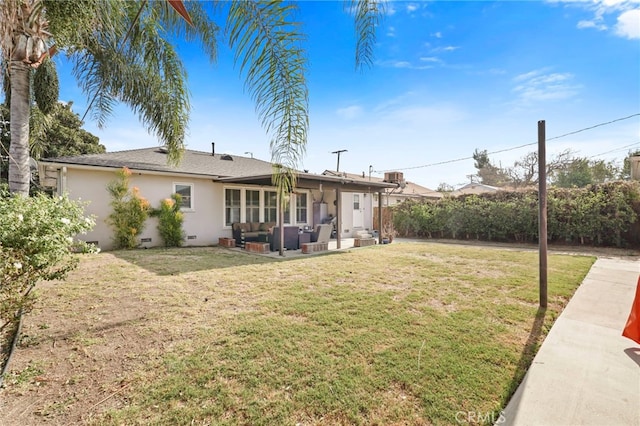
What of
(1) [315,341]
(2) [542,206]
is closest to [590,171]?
(2) [542,206]

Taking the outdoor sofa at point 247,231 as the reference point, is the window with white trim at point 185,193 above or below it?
above

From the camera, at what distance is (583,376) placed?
8.91 ft

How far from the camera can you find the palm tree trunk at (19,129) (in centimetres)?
456

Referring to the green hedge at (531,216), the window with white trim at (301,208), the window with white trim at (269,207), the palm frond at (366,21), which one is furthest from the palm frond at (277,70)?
the green hedge at (531,216)

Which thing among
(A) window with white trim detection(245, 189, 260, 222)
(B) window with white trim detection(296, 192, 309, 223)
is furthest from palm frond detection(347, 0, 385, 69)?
(B) window with white trim detection(296, 192, 309, 223)

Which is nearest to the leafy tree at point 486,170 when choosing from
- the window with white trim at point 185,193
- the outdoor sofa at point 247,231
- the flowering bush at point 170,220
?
the outdoor sofa at point 247,231

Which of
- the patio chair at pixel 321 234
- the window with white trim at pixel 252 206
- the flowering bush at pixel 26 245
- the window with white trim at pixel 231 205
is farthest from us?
the window with white trim at pixel 252 206

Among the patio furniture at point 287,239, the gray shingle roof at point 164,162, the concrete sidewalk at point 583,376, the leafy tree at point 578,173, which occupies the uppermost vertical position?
the leafy tree at point 578,173

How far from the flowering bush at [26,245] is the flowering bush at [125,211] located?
6.88 metres

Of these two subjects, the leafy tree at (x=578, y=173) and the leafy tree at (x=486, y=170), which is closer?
the leafy tree at (x=578, y=173)

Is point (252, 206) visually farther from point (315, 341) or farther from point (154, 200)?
point (315, 341)

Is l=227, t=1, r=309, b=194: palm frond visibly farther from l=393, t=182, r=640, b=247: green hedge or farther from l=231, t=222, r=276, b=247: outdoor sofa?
l=393, t=182, r=640, b=247: green hedge

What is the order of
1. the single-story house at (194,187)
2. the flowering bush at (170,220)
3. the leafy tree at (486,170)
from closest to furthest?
the single-story house at (194,187) < the flowering bush at (170,220) < the leafy tree at (486,170)

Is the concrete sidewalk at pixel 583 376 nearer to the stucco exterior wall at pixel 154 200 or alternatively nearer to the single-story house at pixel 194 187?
the single-story house at pixel 194 187
